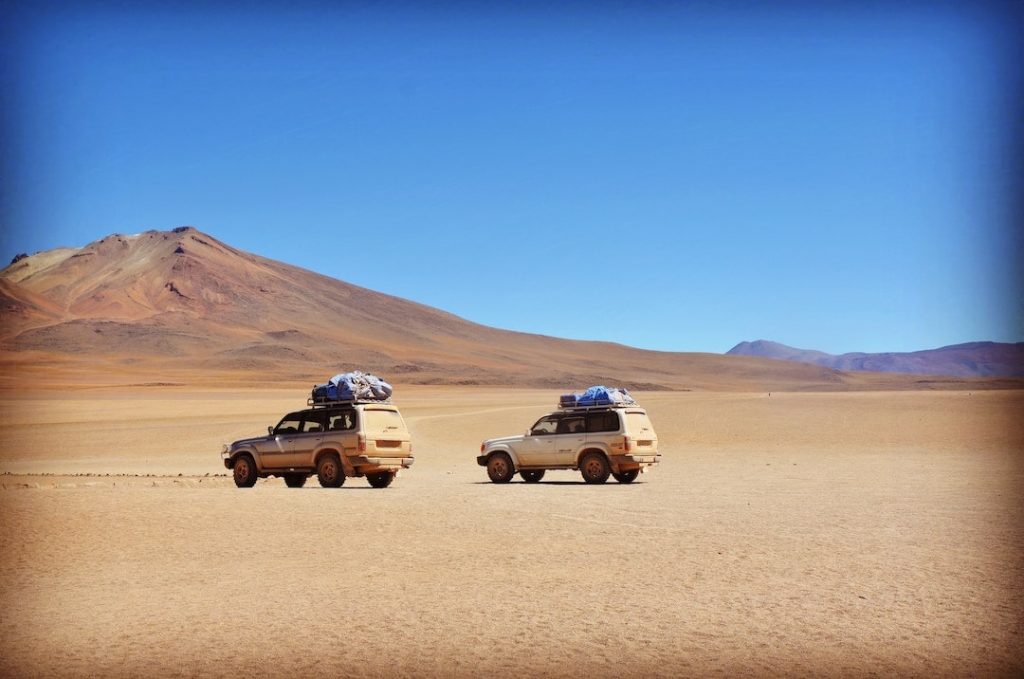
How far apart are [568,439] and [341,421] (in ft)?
17.0

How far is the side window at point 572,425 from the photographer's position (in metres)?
25.3

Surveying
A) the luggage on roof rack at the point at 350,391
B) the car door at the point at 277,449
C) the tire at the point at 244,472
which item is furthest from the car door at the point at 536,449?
the tire at the point at 244,472

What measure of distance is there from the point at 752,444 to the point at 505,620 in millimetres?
29483

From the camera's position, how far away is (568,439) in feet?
82.8

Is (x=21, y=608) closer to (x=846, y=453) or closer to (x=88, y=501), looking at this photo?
(x=88, y=501)

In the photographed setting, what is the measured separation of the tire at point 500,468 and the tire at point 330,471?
3671 mm

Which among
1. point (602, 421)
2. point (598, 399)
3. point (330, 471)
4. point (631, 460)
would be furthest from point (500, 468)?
point (330, 471)

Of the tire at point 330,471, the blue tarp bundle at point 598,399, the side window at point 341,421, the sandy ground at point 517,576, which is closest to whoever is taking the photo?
the sandy ground at point 517,576

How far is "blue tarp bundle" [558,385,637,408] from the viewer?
25.0 m

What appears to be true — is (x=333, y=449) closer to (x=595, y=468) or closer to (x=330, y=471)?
(x=330, y=471)

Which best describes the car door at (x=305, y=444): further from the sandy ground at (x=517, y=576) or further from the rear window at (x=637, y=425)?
the rear window at (x=637, y=425)

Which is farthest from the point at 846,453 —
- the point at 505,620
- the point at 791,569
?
the point at 505,620

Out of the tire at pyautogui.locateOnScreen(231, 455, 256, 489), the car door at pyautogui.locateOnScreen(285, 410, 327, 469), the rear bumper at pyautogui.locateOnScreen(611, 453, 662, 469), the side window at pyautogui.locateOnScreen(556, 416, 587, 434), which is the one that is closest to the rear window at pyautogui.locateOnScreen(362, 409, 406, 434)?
the car door at pyautogui.locateOnScreen(285, 410, 327, 469)

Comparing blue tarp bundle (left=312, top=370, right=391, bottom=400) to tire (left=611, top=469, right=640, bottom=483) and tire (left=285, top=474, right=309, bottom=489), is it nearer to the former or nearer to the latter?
tire (left=285, top=474, right=309, bottom=489)
